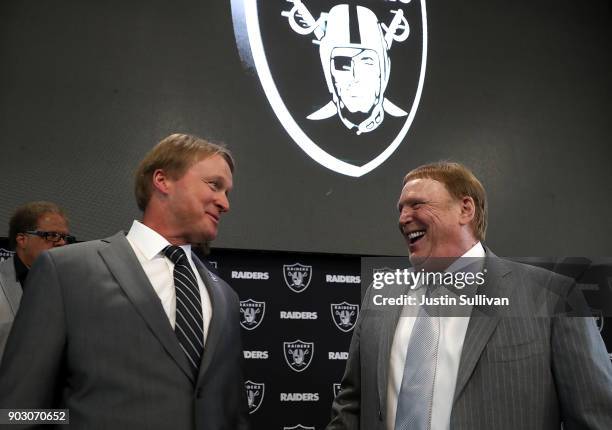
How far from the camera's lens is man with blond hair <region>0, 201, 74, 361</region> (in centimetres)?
284

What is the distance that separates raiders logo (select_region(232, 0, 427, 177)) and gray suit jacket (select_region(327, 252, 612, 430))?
2467 mm

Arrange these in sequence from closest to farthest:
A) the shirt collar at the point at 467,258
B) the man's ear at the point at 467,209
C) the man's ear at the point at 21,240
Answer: the shirt collar at the point at 467,258, the man's ear at the point at 467,209, the man's ear at the point at 21,240

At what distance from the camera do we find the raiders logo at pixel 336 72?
4.21 metres

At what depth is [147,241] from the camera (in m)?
1.87

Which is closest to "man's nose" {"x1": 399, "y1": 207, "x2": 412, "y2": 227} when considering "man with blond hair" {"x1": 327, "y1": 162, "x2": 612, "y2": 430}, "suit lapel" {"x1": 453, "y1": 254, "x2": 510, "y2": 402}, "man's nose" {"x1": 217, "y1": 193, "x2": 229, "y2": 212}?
"man with blond hair" {"x1": 327, "y1": 162, "x2": 612, "y2": 430}

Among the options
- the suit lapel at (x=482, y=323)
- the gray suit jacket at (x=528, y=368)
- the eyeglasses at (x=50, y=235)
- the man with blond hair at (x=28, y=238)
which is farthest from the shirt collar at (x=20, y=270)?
the suit lapel at (x=482, y=323)

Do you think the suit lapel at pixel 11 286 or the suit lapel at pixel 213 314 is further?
the suit lapel at pixel 11 286

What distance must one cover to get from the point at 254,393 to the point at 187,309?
2314 mm

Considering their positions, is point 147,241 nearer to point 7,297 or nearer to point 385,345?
point 385,345

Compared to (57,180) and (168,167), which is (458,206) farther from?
(57,180)

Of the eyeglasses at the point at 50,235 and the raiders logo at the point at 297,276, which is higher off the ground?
the eyeglasses at the point at 50,235

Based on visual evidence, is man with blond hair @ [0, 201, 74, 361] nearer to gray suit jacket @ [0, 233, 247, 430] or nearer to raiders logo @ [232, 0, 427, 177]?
gray suit jacket @ [0, 233, 247, 430]

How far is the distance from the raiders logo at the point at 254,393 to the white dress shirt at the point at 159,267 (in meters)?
2.14

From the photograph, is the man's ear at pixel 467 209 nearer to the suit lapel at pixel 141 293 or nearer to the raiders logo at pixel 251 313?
the suit lapel at pixel 141 293
